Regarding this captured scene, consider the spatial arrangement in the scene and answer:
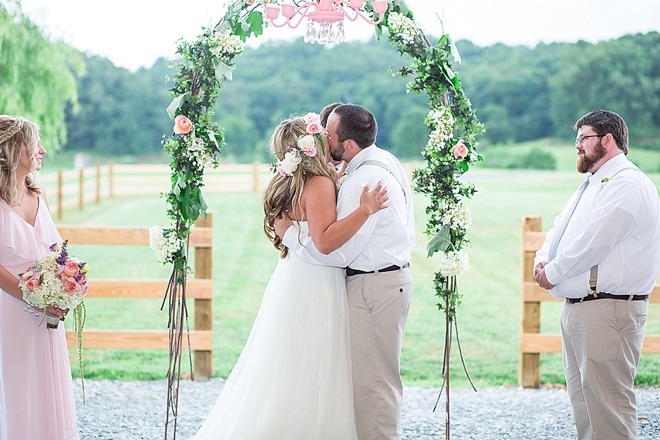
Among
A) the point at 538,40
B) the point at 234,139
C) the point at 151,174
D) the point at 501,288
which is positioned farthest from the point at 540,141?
the point at 151,174

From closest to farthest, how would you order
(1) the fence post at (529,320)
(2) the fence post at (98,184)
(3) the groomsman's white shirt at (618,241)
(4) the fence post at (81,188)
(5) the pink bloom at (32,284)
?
(5) the pink bloom at (32,284) < (3) the groomsman's white shirt at (618,241) < (1) the fence post at (529,320) < (4) the fence post at (81,188) < (2) the fence post at (98,184)

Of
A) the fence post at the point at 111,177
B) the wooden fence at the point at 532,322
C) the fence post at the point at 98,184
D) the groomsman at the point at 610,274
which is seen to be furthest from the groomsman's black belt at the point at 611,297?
the fence post at the point at 111,177

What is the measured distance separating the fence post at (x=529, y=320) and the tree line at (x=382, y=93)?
6.90 m

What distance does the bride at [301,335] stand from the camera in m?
3.84

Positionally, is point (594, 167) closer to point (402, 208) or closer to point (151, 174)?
point (402, 208)

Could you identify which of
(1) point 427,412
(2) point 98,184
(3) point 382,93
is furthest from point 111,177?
(1) point 427,412

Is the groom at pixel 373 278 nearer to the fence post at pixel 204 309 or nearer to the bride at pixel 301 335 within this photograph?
the bride at pixel 301 335

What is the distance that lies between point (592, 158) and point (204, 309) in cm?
335

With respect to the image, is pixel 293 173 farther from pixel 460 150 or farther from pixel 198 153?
pixel 460 150

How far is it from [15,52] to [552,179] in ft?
29.8

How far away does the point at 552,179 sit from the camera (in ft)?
46.3

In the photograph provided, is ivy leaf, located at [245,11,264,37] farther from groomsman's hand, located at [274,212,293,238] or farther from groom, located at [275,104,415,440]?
groomsman's hand, located at [274,212,293,238]

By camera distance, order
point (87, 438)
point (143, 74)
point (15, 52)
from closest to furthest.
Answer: point (87, 438) → point (15, 52) → point (143, 74)

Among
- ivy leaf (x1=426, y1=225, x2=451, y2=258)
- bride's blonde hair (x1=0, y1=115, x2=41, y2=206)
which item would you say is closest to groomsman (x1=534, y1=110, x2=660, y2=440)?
ivy leaf (x1=426, y1=225, x2=451, y2=258)
